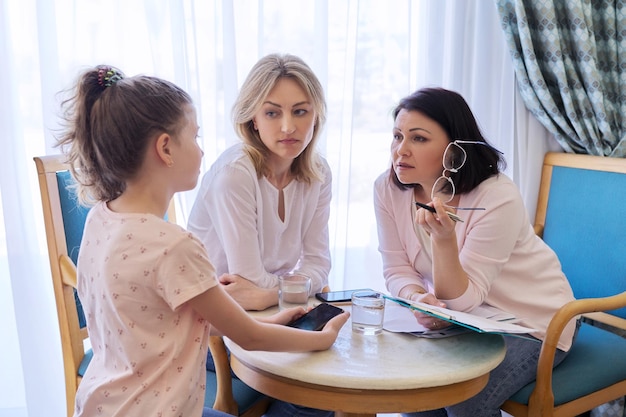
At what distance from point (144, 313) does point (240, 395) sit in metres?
0.62

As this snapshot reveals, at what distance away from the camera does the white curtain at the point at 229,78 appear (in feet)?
7.10

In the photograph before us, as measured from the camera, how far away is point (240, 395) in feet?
5.57

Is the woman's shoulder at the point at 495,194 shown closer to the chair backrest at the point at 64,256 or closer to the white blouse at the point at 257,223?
the white blouse at the point at 257,223

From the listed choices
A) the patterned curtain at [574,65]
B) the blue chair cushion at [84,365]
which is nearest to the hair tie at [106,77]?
the blue chair cushion at [84,365]

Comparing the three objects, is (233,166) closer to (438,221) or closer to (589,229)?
(438,221)

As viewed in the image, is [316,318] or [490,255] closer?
[316,318]

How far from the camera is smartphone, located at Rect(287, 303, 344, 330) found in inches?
57.6

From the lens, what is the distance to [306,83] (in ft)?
6.08

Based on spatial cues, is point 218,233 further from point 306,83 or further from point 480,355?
point 480,355

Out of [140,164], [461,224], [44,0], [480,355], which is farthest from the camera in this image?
[44,0]

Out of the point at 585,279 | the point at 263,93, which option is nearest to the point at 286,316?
the point at 263,93

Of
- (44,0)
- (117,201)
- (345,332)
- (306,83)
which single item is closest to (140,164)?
(117,201)

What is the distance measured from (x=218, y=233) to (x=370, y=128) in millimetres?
960

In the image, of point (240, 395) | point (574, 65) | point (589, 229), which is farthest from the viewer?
point (574, 65)
